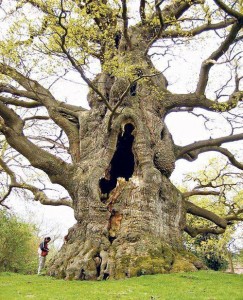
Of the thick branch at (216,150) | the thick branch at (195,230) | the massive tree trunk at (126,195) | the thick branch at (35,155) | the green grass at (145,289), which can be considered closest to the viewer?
the green grass at (145,289)

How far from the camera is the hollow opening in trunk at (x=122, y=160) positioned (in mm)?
13000

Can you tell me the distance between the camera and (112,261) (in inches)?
401

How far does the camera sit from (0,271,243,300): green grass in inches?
281

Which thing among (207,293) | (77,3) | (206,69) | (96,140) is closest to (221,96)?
(206,69)

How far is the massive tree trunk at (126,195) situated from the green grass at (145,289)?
97cm

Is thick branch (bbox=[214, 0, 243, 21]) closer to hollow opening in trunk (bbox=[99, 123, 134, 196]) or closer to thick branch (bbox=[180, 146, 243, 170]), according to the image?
hollow opening in trunk (bbox=[99, 123, 134, 196])

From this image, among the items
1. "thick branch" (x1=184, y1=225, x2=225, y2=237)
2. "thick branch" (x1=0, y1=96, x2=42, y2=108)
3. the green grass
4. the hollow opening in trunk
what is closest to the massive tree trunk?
the hollow opening in trunk

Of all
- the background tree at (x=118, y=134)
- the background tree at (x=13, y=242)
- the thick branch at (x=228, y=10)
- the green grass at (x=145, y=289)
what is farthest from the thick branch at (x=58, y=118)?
the background tree at (x=13, y=242)

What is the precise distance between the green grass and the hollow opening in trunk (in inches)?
168

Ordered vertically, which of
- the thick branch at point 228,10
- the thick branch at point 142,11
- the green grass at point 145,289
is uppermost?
the thick branch at point 142,11

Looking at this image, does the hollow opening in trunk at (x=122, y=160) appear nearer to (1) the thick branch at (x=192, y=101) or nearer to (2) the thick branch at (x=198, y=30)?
(1) the thick branch at (x=192, y=101)

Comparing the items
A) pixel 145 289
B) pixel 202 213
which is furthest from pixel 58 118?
pixel 145 289

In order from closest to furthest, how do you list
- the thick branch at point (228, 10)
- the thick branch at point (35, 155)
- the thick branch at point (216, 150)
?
the thick branch at point (228, 10) < the thick branch at point (35, 155) < the thick branch at point (216, 150)

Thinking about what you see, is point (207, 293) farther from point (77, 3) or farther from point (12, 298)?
point (77, 3)
